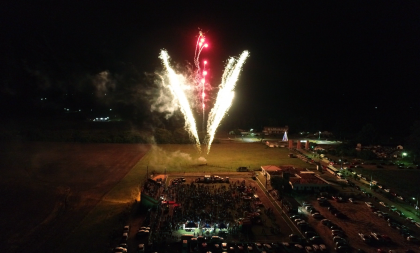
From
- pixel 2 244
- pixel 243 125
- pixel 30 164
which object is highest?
pixel 243 125

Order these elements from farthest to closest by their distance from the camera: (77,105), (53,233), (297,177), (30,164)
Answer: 1. (77,105)
2. (30,164)
3. (297,177)
4. (53,233)

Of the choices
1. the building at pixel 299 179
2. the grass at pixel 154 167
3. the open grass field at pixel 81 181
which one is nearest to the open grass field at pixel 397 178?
the building at pixel 299 179

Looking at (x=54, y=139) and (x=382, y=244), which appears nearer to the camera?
(x=382, y=244)

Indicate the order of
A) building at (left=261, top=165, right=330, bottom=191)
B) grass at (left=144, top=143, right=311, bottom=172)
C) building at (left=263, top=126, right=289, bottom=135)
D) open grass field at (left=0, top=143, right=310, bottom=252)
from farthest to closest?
building at (left=263, top=126, right=289, bottom=135), grass at (left=144, top=143, right=311, bottom=172), building at (left=261, top=165, right=330, bottom=191), open grass field at (left=0, top=143, right=310, bottom=252)

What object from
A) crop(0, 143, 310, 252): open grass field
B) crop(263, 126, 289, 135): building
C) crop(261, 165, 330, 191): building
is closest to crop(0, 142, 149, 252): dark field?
crop(0, 143, 310, 252): open grass field

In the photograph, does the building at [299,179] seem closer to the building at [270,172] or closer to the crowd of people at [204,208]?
the building at [270,172]

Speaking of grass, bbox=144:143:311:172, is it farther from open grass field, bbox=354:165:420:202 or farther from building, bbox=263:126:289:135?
building, bbox=263:126:289:135

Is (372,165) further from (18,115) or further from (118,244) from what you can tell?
(18,115)

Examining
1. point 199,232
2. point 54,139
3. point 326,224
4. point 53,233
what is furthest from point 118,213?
point 54,139

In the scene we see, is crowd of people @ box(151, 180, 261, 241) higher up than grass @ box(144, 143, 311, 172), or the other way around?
grass @ box(144, 143, 311, 172)
